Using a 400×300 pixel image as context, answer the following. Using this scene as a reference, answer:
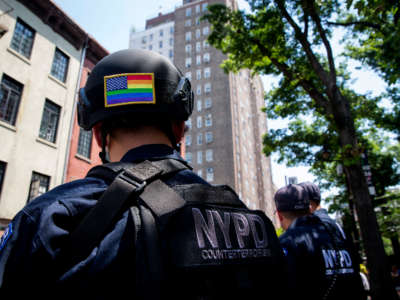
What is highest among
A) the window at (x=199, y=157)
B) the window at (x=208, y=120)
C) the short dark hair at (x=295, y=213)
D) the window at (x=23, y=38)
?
the window at (x=208, y=120)

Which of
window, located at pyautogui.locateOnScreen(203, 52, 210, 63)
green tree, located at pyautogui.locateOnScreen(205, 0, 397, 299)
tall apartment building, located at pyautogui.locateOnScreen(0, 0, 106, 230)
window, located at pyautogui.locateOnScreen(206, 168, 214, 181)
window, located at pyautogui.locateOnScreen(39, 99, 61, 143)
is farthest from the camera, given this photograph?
window, located at pyautogui.locateOnScreen(203, 52, 210, 63)

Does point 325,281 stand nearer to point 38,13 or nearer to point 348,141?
point 348,141

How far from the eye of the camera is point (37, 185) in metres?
12.9

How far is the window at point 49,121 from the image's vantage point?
14.0 m

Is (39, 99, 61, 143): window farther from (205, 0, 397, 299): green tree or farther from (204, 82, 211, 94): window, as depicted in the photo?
(204, 82, 211, 94): window

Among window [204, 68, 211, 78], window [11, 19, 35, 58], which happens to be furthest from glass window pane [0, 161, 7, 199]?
window [204, 68, 211, 78]

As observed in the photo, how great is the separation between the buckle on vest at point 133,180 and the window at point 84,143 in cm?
1613

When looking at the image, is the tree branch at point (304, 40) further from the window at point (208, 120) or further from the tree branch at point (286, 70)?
the window at point (208, 120)

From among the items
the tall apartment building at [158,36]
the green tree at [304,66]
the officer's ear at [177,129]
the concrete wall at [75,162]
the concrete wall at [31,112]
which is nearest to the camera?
the officer's ear at [177,129]

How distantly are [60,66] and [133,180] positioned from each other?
55.7 ft

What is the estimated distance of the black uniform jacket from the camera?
2.88 meters

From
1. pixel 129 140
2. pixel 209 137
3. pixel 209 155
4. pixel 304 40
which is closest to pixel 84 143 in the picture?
pixel 304 40

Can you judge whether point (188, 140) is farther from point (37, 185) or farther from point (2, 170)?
point (2, 170)

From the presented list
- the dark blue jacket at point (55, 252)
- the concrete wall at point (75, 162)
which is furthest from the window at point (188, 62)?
the dark blue jacket at point (55, 252)
